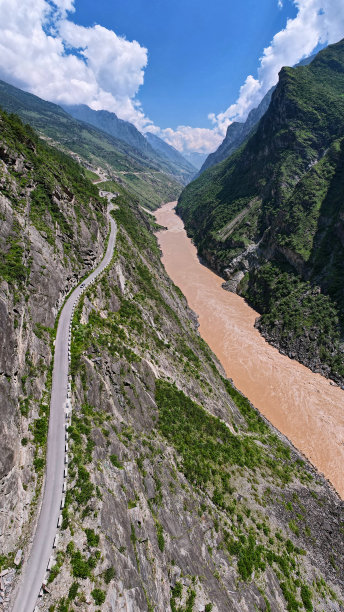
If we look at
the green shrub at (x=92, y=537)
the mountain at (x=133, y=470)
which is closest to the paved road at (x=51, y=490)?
the mountain at (x=133, y=470)

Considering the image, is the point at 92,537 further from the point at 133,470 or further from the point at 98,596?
the point at 133,470

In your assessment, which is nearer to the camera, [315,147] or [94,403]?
[94,403]

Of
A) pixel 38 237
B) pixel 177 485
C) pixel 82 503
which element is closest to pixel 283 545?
pixel 177 485

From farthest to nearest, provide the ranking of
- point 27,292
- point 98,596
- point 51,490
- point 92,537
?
point 27,292 < point 51,490 < point 92,537 < point 98,596

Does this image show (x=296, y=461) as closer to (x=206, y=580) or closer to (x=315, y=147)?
(x=206, y=580)

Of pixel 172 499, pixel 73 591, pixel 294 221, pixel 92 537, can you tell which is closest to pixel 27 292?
pixel 92 537

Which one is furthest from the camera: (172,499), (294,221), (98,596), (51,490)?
(294,221)

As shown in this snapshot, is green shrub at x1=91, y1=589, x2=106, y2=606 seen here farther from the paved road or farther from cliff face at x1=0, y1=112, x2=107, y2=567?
cliff face at x1=0, y1=112, x2=107, y2=567

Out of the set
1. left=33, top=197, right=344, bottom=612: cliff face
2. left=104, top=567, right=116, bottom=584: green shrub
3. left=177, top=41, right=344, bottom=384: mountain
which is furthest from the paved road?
left=177, top=41, right=344, bottom=384: mountain
